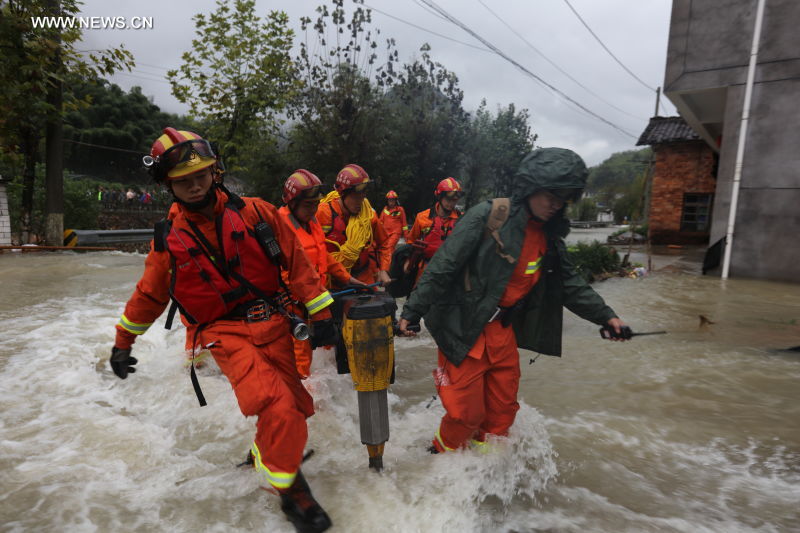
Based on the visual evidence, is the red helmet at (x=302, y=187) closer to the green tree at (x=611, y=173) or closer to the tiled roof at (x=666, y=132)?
the tiled roof at (x=666, y=132)

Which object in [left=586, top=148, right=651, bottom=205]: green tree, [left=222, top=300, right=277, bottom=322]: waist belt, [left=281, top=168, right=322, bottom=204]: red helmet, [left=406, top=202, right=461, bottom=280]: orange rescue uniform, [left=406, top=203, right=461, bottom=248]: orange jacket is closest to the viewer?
[left=222, top=300, right=277, bottom=322]: waist belt

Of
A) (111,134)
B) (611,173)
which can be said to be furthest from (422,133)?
(611,173)

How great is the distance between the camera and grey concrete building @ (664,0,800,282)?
33.7 feet

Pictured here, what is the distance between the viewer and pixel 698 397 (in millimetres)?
4605

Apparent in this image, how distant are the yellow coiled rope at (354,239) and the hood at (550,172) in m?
2.65

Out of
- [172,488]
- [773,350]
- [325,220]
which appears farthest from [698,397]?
[172,488]

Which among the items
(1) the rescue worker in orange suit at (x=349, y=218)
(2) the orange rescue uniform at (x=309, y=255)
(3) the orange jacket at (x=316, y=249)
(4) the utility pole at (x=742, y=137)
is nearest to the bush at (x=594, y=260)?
(4) the utility pole at (x=742, y=137)

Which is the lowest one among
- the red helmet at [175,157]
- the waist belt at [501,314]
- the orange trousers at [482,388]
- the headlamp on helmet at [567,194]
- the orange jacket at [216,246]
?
the orange trousers at [482,388]

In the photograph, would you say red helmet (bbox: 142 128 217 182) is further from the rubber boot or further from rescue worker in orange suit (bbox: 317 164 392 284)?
rescue worker in orange suit (bbox: 317 164 392 284)

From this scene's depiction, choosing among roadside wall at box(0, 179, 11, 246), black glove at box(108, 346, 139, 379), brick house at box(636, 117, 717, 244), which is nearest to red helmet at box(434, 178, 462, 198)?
black glove at box(108, 346, 139, 379)

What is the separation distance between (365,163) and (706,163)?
43.8ft

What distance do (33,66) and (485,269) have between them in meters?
12.7

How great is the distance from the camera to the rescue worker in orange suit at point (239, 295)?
8.05ft

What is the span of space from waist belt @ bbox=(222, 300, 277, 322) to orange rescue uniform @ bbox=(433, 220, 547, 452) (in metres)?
1.14
